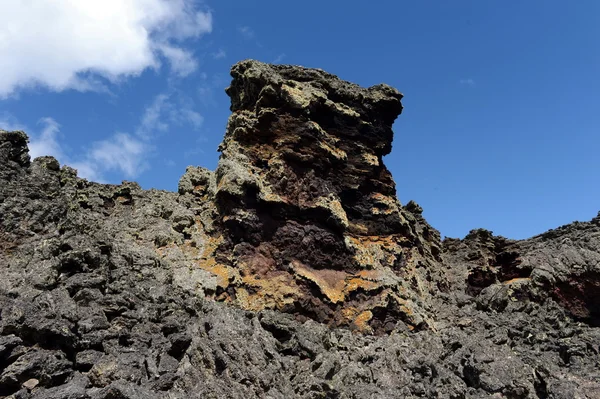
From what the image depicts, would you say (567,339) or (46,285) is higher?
(46,285)

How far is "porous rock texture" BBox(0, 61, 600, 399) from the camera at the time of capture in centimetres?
1255

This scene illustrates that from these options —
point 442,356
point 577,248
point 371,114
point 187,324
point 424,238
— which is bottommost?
point 442,356

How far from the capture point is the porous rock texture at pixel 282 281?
12555 millimetres

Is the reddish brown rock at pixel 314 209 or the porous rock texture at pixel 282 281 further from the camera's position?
the reddish brown rock at pixel 314 209

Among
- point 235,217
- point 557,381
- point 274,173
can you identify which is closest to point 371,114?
point 274,173

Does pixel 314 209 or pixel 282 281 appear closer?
pixel 282 281

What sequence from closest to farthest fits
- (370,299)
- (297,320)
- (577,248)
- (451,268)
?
1. (297,320)
2. (370,299)
3. (577,248)
4. (451,268)

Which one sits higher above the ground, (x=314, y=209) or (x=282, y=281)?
(x=314, y=209)

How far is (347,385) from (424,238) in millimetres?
16707

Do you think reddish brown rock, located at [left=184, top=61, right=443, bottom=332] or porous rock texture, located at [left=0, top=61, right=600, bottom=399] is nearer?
porous rock texture, located at [left=0, top=61, right=600, bottom=399]

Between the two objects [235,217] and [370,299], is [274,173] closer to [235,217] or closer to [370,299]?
[235,217]

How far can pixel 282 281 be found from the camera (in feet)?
62.3

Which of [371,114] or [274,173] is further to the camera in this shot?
[371,114]

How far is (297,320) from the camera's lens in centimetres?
1791
